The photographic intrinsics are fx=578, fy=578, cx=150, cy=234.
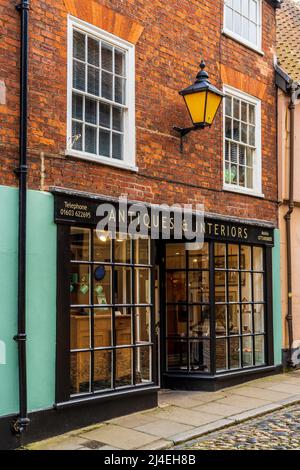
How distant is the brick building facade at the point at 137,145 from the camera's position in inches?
259

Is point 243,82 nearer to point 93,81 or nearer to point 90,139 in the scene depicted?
point 93,81

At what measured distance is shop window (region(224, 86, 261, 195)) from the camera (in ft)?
33.4

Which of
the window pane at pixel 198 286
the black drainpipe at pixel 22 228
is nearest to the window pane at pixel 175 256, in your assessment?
the window pane at pixel 198 286

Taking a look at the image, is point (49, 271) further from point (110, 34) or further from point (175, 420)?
point (110, 34)

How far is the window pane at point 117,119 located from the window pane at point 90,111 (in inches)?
15.0

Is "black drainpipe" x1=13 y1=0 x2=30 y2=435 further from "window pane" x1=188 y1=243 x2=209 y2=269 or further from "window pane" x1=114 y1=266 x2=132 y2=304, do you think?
"window pane" x1=188 y1=243 x2=209 y2=269

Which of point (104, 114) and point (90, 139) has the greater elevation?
point (104, 114)

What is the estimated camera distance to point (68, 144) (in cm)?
728

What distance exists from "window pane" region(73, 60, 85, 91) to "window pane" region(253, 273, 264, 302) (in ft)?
16.3

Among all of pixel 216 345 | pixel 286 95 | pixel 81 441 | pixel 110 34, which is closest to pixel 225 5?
pixel 286 95

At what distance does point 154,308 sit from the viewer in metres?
8.46

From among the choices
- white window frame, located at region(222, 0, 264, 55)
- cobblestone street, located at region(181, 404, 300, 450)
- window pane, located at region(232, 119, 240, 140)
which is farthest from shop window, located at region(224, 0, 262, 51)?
cobblestone street, located at region(181, 404, 300, 450)

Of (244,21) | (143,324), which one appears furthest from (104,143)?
(244,21)

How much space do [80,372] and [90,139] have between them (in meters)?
3.03
